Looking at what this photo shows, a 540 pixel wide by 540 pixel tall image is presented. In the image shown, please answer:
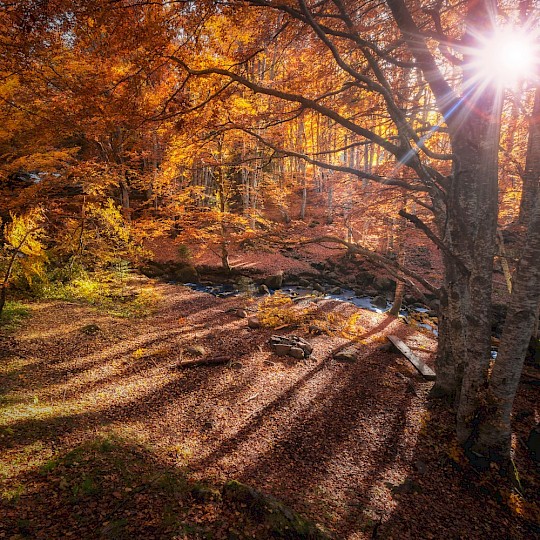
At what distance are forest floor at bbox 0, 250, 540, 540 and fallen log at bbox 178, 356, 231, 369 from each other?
16cm

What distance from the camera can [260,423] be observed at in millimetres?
5309

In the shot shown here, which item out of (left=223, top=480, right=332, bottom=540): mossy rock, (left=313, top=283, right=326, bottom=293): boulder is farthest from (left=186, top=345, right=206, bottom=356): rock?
(left=313, top=283, right=326, bottom=293): boulder

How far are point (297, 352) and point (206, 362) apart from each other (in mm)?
2400

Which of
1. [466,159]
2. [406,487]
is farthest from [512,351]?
[466,159]

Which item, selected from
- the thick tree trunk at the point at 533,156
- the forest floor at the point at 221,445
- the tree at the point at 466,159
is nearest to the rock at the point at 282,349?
the forest floor at the point at 221,445

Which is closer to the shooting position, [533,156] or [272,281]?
[533,156]

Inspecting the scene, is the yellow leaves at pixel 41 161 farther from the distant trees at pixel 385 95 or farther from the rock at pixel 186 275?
the rock at pixel 186 275

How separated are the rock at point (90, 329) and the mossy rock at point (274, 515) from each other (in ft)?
21.2

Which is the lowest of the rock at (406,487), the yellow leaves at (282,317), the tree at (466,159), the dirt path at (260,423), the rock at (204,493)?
the rock at (406,487)

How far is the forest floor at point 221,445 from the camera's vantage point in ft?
10.0

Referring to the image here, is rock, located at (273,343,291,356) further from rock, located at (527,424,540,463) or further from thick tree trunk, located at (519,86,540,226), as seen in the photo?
thick tree trunk, located at (519,86,540,226)

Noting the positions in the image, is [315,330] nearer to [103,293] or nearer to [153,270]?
[103,293]

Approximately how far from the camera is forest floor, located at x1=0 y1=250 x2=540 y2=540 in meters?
3.06

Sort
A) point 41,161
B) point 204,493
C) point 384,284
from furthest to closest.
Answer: point 384,284
point 41,161
point 204,493
